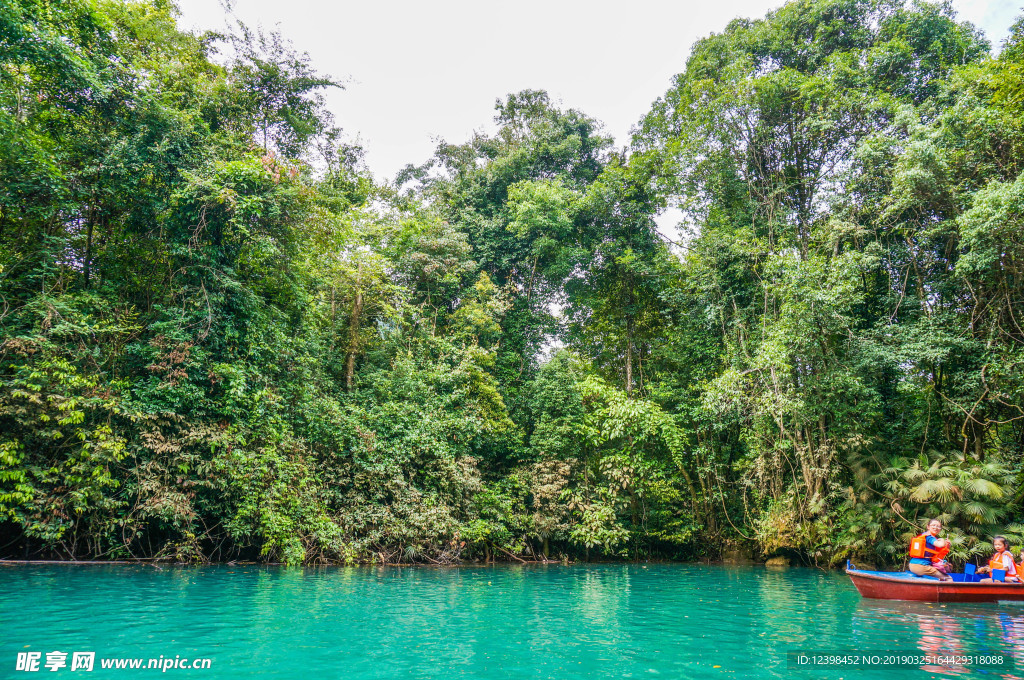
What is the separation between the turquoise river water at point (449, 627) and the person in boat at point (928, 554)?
544mm

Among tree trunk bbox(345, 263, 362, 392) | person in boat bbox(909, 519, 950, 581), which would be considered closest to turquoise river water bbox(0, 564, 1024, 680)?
person in boat bbox(909, 519, 950, 581)

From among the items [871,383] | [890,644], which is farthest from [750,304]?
[890,644]

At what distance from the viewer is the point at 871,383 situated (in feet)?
51.9

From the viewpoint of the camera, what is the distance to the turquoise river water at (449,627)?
17.5ft

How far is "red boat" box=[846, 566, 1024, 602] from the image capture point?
967 cm

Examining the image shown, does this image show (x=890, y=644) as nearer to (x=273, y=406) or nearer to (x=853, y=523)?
(x=853, y=523)

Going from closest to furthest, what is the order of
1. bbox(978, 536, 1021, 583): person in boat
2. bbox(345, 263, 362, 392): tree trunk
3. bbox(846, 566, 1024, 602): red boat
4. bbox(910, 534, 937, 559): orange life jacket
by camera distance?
bbox(846, 566, 1024, 602): red boat
bbox(978, 536, 1021, 583): person in boat
bbox(910, 534, 937, 559): orange life jacket
bbox(345, 263, 362, 392): tree trunk

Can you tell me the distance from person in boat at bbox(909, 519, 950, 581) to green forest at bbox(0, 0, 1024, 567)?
9.17 ft

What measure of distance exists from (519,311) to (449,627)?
1664cm

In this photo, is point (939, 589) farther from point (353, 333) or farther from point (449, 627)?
point (353, 333)

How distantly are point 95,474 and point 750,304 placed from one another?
60.2 feet

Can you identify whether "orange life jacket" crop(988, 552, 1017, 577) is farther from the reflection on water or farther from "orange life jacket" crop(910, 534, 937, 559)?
"orange life jacket" crop(910, 534, 937, 559)

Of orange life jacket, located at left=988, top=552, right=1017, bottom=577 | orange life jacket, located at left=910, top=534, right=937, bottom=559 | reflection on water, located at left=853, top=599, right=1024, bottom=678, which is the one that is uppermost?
orange life jacket, located at left=910, top=534, right=937, bottom=559

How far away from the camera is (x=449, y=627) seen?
7273 millimetres
